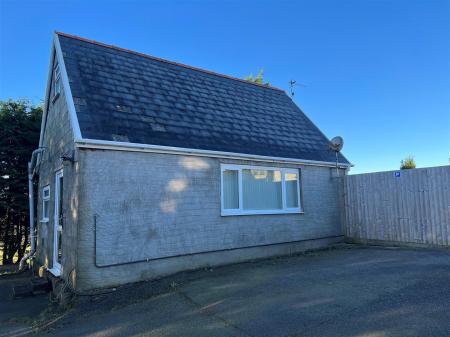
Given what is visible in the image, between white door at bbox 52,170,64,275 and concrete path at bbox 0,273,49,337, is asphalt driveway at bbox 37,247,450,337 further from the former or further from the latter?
white door at bbox 52,170,64,275

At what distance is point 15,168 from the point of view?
14594mm

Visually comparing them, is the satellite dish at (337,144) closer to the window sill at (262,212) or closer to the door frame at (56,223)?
the window sill at (262,212)

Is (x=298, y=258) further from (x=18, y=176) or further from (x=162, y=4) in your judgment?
(x=18, y=176)

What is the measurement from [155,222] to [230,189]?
2596 mm

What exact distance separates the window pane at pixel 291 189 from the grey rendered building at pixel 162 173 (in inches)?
1.4

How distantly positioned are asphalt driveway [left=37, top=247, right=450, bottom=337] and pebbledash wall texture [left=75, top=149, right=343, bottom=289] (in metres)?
0.56

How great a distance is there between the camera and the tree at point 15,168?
1428cm

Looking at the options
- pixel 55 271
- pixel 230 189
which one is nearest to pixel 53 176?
pixel 55 271

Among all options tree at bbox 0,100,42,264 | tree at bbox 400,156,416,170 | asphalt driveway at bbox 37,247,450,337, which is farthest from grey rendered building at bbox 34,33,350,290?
tree at bbox 400,156,416,170

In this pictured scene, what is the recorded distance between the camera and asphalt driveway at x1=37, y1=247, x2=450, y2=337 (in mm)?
4328

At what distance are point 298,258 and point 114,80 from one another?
744 cm

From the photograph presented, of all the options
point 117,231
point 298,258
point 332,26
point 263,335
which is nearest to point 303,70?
point 332,26

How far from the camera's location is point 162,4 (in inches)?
452

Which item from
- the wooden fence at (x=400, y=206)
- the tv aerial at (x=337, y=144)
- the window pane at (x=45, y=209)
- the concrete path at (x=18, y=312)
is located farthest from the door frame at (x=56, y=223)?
the wooden fence at (x=400, y=206)
